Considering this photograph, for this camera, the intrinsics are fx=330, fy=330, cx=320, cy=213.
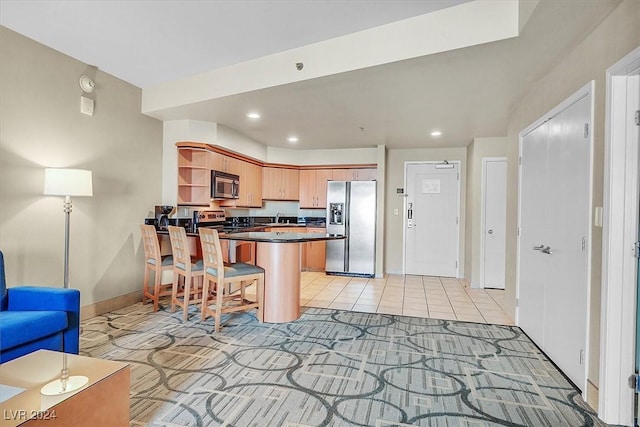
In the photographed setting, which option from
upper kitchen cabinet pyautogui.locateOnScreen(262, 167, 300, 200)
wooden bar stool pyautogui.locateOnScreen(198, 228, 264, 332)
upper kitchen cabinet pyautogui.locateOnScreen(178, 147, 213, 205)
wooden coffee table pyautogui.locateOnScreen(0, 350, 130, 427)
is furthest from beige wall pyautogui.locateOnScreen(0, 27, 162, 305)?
upper kitchen cabinet pyautogui.locateOnScreen(262, 167, 300, 200)

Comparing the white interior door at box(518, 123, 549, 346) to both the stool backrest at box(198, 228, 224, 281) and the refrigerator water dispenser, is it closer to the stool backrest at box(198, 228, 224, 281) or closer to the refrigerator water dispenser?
the stool backrest at box(198, 228, 224, 281)

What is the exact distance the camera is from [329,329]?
135 inches

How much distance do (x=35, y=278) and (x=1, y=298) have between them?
2.74 feet

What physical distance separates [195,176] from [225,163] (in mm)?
578

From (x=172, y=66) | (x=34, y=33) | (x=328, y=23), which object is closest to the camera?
(x=328, y=23)

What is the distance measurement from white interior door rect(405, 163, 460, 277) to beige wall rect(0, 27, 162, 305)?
4536mm

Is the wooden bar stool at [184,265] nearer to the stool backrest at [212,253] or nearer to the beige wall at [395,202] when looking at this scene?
the stool backrest at [212,253]

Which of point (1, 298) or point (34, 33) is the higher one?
point (34, 33)

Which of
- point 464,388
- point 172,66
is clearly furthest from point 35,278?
point 464,388

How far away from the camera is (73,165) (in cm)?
347

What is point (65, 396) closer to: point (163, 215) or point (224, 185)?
point (163, 215)

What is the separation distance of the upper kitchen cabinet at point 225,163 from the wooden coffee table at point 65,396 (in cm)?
347

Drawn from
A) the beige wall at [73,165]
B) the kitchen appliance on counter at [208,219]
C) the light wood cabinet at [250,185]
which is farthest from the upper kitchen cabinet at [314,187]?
the beige wall at [73,165]

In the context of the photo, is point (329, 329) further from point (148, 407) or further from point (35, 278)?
point (35, 278)
